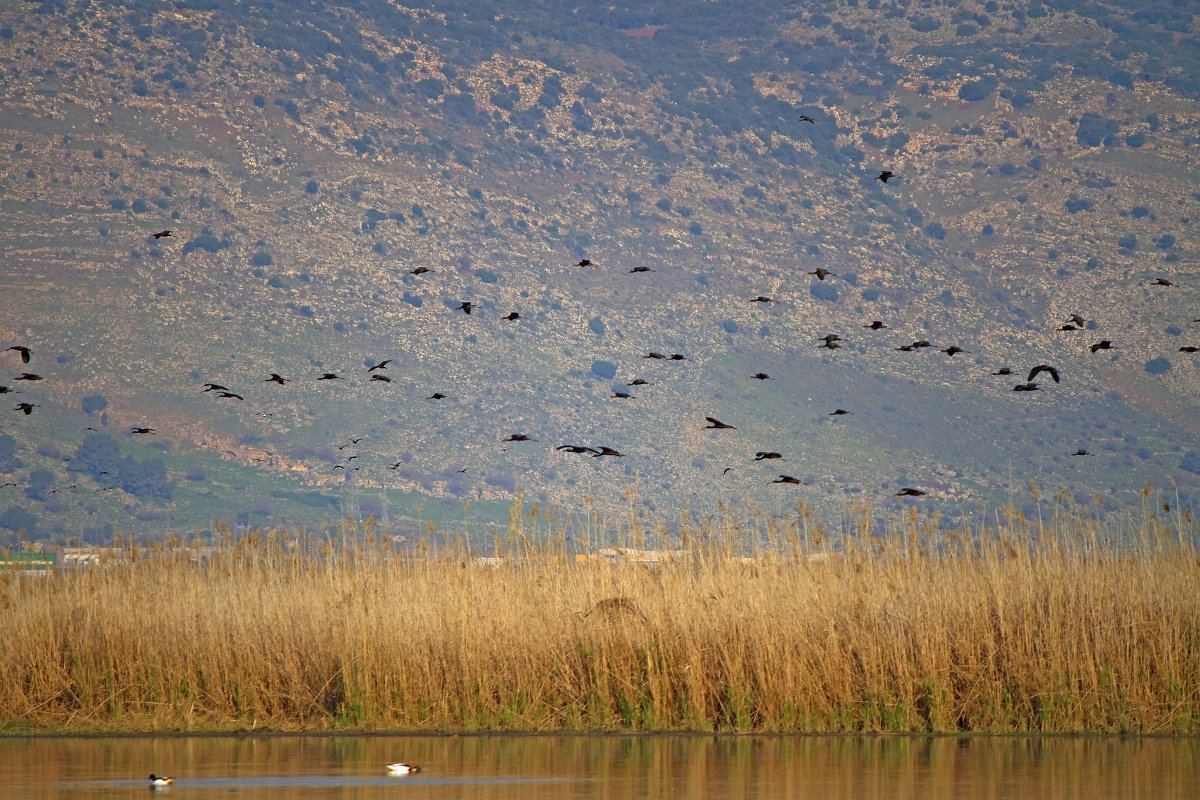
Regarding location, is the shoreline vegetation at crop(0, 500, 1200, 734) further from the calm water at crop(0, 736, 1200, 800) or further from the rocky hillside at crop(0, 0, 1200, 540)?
the rocky hillside at crop(0, 0, 1200, 540)

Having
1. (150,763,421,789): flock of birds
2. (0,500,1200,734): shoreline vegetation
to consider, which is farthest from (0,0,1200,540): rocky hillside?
(150,763,421,789): flock of birds

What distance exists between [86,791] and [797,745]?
713 cm

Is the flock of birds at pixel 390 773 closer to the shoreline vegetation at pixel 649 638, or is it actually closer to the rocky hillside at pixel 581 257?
the shoreline vegetation at pixel 649 638

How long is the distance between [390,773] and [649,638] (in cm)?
415

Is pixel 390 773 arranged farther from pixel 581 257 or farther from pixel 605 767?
pixel 581 257

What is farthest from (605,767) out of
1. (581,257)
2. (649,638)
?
(581,257)

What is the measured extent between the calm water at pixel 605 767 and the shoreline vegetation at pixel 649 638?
1.86ft

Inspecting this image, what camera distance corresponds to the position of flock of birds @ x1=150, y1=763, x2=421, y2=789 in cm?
1536

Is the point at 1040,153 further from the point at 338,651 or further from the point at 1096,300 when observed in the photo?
the point at 338,651

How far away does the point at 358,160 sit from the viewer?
132 meters

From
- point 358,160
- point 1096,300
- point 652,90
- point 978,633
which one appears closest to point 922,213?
point 1096,300

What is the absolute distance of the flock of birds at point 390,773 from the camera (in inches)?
605

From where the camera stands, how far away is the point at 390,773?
16.2 meters

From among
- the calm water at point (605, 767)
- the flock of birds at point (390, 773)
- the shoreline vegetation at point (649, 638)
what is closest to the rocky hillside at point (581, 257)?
the shoreline vegetation at point (649, 638)
